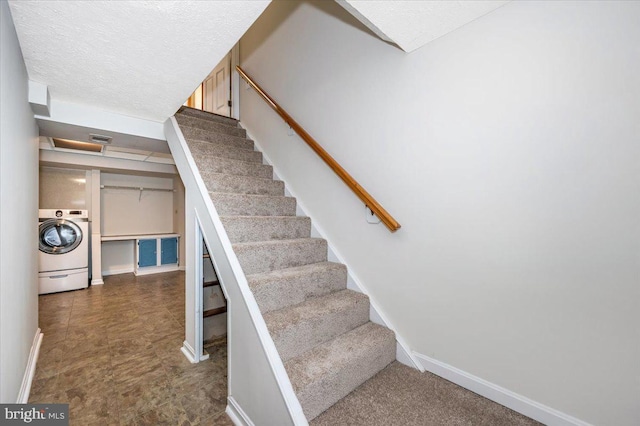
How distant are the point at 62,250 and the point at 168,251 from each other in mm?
1746

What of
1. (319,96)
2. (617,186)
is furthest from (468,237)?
(319,96)

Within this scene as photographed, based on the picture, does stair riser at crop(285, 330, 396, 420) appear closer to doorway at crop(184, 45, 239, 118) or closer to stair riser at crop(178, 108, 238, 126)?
stair riser at crop(178, 108, 238, 126)

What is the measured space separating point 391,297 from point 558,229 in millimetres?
1088

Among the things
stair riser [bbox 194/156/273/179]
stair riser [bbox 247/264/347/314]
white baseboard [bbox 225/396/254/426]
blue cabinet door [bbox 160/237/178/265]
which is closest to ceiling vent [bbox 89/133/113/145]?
stair riser [bbox 194/156/273/179]

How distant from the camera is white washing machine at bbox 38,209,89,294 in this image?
413cm

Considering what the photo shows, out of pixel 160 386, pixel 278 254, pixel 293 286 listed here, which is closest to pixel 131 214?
pixel 160 386

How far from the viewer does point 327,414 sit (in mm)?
1399

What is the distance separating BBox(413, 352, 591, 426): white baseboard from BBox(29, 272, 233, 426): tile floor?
1396mm

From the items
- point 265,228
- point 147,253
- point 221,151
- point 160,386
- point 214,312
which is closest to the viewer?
point 160,386

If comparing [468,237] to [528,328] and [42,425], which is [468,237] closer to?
[528,328]

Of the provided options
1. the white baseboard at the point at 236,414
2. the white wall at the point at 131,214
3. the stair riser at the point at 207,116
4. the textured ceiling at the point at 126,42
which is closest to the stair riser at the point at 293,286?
the white baseboard at the point at 236,414

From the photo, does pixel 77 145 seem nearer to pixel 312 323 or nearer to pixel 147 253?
pixel 147 253

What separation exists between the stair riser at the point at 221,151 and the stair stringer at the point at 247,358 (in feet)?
3.38

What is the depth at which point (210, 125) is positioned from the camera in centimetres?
338
